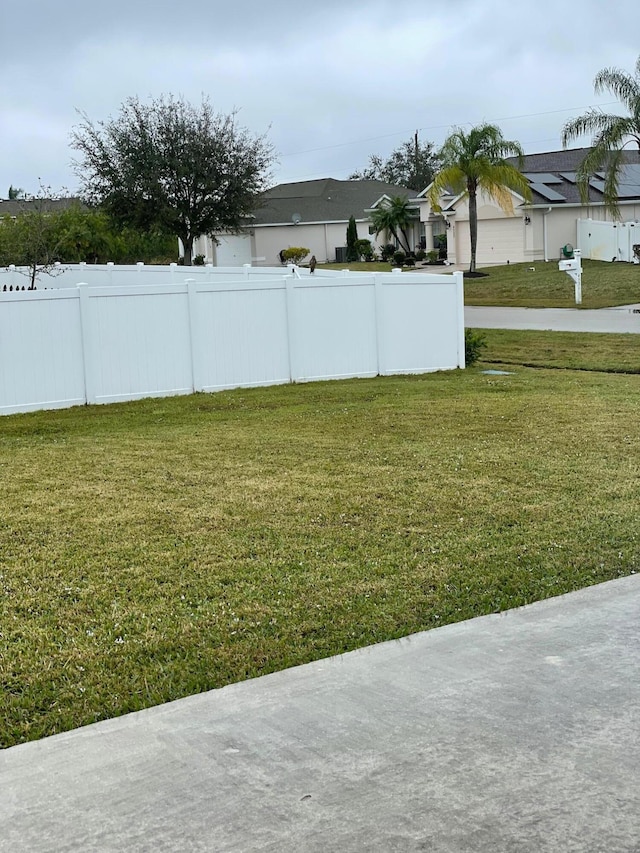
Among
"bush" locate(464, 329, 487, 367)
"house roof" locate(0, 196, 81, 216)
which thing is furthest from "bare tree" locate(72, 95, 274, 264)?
"bush" locate(464, 329, 487, 367)

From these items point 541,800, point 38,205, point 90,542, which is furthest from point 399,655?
point 38,205

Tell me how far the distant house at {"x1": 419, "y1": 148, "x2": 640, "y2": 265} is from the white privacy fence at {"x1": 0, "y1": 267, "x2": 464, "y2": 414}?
107ft

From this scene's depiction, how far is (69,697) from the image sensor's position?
184 inches

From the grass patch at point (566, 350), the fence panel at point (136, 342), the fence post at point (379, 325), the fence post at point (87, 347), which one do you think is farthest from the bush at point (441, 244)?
the fence post at point (87, 347)

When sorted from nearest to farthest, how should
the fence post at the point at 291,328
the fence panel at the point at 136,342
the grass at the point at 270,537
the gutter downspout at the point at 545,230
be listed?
the grass at the point at 270,537 < the fence panel at the point at 136,342 < the fence post at the point at 291,328 < the gutter downspout at the point at 545,230

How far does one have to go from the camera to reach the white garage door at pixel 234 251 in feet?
200

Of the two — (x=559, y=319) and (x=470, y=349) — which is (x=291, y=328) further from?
(x=559, y=319)

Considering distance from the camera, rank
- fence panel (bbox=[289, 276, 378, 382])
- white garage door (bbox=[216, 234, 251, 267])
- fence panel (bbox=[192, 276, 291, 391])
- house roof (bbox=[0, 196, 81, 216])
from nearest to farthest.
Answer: fence panel (bbox=[192, 276, 291, 391]) → fence panel (bbox=[289, 276, 378, 382]) → house roof (bbox=[0, 196, 81, 216]) → white garage door (bbox=[216, 234, 251, 267])

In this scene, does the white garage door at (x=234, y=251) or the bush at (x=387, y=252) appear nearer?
the bush at (x=387, y=252)

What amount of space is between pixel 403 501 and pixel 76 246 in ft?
130

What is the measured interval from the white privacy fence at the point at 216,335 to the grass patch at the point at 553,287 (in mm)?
16195

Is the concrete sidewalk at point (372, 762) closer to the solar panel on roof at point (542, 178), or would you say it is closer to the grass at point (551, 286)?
the grass at point (551, 286)

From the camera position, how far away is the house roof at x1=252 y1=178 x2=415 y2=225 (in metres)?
61.5

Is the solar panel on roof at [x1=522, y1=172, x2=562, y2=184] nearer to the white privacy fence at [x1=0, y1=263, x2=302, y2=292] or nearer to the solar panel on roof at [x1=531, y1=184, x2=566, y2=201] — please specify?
the solar panel on roof at [x1=531, y1=184, x2=566, y2=201]
